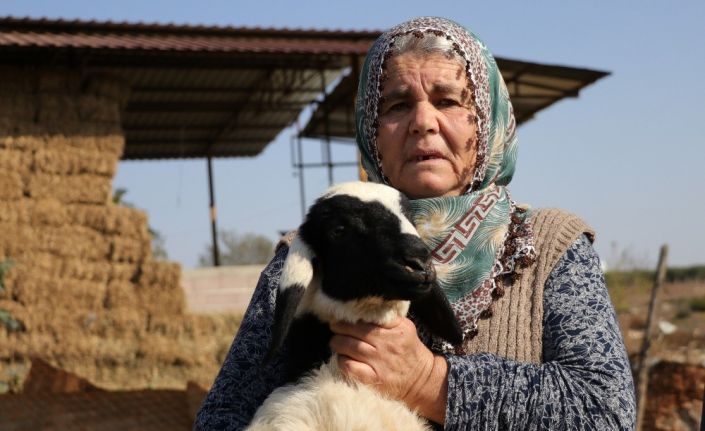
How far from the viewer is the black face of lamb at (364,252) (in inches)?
84.4

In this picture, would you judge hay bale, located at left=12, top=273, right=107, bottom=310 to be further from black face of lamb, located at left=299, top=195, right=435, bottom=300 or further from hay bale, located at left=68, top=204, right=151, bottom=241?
black face of lamb, located at left=299, top=195, right=435, bottom=300

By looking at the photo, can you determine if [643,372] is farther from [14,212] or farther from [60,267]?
[14,212]

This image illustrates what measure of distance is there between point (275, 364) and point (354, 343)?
0.36 meters

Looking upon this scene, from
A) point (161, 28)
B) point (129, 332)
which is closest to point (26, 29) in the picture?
point (161, 28)

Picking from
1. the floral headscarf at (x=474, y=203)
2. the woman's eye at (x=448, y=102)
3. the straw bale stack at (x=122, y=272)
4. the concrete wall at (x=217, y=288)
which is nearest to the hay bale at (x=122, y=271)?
the straw bale stack at (x=122, y=272)

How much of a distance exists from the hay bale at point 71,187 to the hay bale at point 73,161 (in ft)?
0.21

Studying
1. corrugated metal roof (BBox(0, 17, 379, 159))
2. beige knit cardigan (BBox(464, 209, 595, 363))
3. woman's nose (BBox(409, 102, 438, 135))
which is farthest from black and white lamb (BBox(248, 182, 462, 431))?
corrugated metal roof (BBox(0, 17, 379, 159))

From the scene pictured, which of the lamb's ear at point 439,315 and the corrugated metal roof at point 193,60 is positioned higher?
the corrugated metal roof at point 193,60

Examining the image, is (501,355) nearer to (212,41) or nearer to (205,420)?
(205,420)

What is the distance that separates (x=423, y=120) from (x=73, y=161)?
27.6 feet

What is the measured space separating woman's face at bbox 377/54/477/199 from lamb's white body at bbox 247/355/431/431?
0.65 m

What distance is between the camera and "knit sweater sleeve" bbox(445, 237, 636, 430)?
213 centimetres

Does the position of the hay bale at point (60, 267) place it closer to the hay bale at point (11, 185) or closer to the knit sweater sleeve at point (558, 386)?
the hay bale at point (11, 185)

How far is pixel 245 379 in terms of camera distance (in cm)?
251
